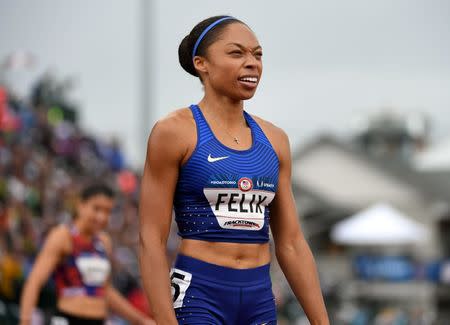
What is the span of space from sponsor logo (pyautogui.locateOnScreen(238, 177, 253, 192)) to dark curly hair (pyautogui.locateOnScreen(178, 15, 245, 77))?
62 cm

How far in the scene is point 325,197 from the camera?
4831 cm

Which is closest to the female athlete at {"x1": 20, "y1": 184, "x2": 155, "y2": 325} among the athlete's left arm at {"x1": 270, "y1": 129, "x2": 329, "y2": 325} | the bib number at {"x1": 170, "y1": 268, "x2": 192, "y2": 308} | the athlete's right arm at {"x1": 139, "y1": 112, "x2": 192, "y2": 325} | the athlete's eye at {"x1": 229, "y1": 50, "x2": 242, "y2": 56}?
the athlete's left arm at {"x1": 270, "y1": 129, "x2": 329, "y2": 325}

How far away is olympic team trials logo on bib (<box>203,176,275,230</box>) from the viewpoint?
4.64m

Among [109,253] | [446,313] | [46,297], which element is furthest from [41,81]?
[446,313]

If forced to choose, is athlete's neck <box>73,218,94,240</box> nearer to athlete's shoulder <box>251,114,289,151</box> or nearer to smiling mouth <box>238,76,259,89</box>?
athlete's shoulder <box>251,114,289,151</box>

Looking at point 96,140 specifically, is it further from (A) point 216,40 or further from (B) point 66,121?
(A) point 216,40

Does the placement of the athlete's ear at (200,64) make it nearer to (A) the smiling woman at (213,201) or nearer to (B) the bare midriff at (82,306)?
(A) the smiling woman at (213,201)

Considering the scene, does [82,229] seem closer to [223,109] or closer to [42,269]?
[42,269]

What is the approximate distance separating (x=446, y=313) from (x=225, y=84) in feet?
126

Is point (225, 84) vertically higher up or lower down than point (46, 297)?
higher up

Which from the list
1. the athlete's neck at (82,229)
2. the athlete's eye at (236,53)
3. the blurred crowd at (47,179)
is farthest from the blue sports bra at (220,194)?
the blurred crowd at (47,179)

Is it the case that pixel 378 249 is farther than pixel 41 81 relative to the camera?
Yes

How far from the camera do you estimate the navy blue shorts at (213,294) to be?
4598 mm

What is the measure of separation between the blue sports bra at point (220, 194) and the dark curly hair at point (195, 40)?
13.5 inches
